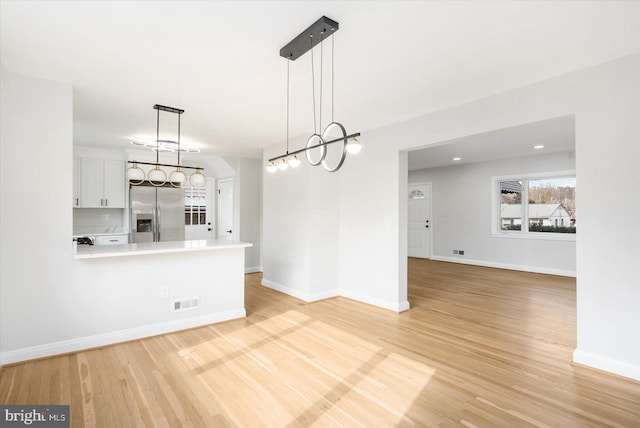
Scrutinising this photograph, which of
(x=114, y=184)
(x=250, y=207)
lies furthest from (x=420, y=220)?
(x=114, y=184)

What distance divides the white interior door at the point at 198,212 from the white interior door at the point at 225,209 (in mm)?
239

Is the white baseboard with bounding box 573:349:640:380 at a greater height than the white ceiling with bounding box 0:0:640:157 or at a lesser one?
lesser

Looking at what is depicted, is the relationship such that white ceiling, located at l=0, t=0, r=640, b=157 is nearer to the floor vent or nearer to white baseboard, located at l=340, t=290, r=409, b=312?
the floor vent

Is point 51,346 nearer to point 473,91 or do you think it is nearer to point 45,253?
point 45,253

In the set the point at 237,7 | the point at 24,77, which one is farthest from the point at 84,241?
the point at 237,7

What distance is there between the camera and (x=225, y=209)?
725cm

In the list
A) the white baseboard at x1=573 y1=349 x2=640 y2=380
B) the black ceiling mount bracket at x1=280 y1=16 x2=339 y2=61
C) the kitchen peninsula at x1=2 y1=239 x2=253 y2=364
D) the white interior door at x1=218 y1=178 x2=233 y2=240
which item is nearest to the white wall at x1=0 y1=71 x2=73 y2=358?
the kitchen peninsula at x1=2 y1=239 x2=253 y2=364

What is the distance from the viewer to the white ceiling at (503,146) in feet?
15.9

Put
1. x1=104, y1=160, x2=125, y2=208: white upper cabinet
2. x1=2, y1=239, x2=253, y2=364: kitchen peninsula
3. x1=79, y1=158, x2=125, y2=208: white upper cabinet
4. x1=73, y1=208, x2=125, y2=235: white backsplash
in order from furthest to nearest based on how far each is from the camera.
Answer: x1=73, y1=208, x2=125, y2=235: white backsplash
x1=104, y1=160, x2=125, y2=208: white upper cabinet
x1=79, y1=158, x2=125, y2=208: white upper cabinet
x1=2, y1=239, x2=253, y2=364: kitchen peninsula

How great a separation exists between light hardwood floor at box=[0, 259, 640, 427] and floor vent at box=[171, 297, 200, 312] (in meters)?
0.27

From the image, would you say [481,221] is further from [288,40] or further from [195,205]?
[288,40]

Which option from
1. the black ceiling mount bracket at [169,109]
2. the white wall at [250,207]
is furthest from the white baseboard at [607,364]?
the white wall at [250,207]

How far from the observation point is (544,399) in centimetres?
227

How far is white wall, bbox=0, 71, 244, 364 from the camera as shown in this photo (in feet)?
9.11
